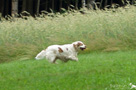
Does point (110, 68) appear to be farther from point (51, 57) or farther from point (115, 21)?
point (115, 21)

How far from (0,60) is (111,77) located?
6.53 m

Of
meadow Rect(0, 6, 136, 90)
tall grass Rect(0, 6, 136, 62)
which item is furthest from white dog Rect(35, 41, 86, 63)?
tall grass Rect(0, 6, 136, 62)

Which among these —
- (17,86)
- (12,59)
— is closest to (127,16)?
(12,59)

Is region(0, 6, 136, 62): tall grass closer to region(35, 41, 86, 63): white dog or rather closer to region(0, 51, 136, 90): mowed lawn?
region(35, 41, 86, 63): white dog

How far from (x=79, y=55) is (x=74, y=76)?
4.77 meters

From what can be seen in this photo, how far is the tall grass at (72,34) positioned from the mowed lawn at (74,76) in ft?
11.2

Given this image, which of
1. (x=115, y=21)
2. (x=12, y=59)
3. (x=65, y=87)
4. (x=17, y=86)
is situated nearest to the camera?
(x=65, y=87)

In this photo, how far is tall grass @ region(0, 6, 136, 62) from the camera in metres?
Answer: 13.2

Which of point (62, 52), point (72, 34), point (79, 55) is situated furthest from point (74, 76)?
point (72, 34)

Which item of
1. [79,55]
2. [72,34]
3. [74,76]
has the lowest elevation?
[79,55]

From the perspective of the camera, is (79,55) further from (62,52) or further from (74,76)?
(74,76)

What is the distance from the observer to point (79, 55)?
1273cm

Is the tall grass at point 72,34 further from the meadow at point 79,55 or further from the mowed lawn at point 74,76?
the mowed lawn at point 74,76

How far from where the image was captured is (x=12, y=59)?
43.3 ft
